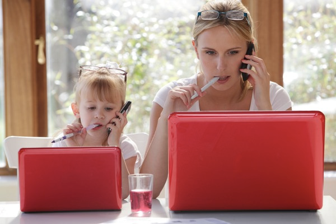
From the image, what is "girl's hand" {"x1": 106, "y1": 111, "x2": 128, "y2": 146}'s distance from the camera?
1.83m

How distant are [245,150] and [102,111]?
0.86 m

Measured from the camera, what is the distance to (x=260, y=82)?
1.79 m

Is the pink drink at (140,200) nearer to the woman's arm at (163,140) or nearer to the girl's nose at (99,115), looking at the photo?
the woman's arm at (163,140)

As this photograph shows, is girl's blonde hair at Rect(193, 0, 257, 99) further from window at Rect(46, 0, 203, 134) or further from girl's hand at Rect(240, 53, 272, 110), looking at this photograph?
window at Rect(46, 0, 203, 134)

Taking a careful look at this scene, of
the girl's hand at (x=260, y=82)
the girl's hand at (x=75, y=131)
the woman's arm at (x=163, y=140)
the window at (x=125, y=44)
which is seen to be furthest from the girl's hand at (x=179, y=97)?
the window at (x=125, y=44)

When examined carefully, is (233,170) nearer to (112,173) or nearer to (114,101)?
(112,173)

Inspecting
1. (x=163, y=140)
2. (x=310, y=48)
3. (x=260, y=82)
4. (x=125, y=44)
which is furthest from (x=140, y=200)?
(x=310, y=48)

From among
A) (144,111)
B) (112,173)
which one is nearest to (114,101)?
(112,173)

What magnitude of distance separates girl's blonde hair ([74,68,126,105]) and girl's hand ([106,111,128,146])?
0.30ft

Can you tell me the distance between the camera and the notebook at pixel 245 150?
111cm

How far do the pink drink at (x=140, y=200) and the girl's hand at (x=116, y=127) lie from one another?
2.01ft

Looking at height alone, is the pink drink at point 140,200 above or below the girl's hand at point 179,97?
below

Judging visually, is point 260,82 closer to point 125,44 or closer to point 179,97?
point 179,97

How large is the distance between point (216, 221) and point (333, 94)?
6.69ft
